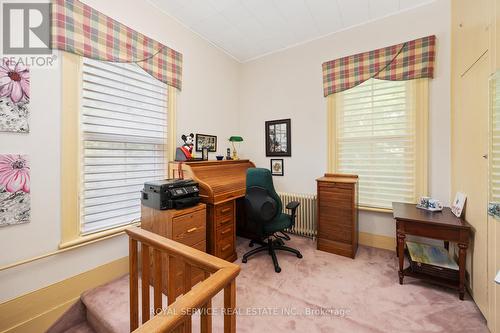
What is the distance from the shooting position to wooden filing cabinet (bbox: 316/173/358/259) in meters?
2.49

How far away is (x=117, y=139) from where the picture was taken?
214 cm

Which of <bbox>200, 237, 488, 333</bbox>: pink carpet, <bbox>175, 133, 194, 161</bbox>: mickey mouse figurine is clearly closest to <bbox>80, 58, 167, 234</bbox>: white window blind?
<bbox>175, 133, 194, 161</bbox>: mickey mouse figurine

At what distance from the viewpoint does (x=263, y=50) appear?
11.4 ft

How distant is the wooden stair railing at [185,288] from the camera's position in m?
0.74

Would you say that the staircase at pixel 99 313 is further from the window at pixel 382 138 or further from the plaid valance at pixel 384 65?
the plaid valance at pixel 384 65

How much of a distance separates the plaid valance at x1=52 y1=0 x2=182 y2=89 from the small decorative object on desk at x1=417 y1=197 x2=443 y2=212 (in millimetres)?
3240

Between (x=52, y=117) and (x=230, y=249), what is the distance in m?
2.13

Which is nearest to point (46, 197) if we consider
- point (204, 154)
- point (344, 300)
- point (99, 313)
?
point (99, 313)

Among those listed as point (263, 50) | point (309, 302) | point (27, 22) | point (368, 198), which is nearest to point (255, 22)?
point (263, 50)

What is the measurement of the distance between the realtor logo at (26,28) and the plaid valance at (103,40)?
2.4 inches

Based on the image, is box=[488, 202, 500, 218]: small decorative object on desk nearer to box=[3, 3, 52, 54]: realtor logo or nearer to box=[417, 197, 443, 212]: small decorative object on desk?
box=[417, 197, 443, 212]: small decorative object on desk

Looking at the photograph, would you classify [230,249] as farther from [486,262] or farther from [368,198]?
[486,262]

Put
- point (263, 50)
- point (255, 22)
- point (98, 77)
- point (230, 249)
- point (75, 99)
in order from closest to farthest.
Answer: point (75, 99) < point (98, 77) < point (230, 249) < point (255, 22) < point (263, 50)

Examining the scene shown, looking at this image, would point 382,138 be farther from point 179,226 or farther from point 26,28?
point 26,28
